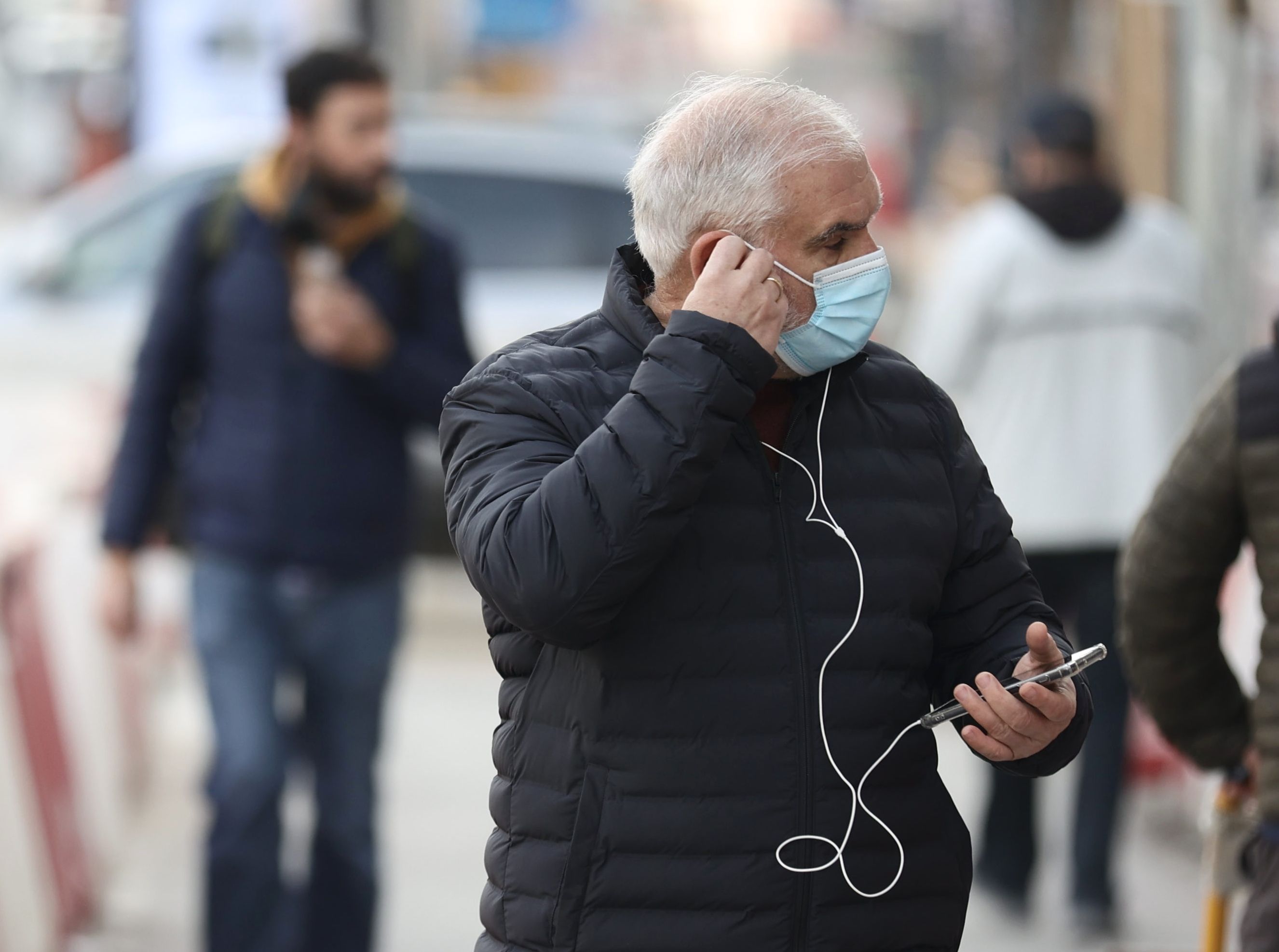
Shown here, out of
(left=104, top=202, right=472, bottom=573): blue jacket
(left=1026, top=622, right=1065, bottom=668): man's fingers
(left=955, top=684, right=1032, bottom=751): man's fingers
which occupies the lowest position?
(left=104, top=202, right=472, bottom=573): blue jacket

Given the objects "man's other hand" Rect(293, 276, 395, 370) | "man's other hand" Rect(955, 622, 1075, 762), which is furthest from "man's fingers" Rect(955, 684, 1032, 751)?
"man's other hand" Rect(293, 276, 395, 370)

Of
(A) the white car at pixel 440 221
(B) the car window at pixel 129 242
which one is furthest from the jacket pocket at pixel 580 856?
(B) the car window at pixel 129 242

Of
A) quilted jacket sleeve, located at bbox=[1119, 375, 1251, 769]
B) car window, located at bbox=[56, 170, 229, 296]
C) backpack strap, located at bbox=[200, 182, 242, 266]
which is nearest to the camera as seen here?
quilted jacket sleeve, located at bbox=[1119, 375, 1251, 769]

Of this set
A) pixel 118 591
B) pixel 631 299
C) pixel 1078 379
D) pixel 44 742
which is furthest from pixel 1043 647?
pixel 44 742

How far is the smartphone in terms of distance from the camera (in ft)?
7.60

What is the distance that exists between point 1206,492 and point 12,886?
2871mm

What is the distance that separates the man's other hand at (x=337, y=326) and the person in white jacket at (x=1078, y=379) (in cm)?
174

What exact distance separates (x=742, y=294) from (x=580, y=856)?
2.12 feet

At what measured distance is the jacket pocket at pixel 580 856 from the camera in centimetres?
232

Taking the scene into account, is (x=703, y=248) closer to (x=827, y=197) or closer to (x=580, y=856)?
(x=827, y=197)

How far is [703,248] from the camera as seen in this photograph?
93.4 inches

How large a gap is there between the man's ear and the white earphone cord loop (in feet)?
0.74

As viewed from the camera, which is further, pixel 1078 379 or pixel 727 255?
pixel 1078 379

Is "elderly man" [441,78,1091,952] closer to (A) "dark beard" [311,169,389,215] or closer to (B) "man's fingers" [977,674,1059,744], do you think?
(B) "man's fingers" [977,674,1059,744]
